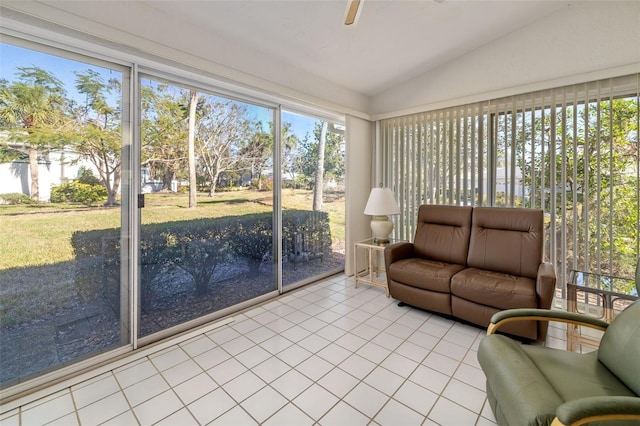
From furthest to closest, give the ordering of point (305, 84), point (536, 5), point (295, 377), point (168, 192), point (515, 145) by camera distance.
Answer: point (305, 84) < point (515, 145) < point (536, 5) < point (168, 192) < point (295, 377)

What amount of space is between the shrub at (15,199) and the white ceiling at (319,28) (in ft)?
3.89

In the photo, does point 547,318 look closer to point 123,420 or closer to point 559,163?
point 559,163

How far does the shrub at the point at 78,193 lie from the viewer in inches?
75.4

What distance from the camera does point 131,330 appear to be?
2219 mm

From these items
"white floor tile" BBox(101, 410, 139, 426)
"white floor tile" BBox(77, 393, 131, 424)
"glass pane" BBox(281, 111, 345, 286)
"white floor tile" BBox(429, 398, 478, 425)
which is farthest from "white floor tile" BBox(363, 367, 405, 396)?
"glass pane" BBox(281, 111, 345, 286)

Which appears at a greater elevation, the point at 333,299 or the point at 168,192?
the point at 168,192

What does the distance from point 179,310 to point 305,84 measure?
9.11 feet

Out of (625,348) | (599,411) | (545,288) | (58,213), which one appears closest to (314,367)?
(599,411)

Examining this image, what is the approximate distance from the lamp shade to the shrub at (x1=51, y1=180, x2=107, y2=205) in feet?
8.80

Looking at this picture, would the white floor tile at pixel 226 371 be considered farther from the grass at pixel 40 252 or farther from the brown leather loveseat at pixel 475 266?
the brown leather loveseat at pixel 475 266

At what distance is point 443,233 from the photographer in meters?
3.25

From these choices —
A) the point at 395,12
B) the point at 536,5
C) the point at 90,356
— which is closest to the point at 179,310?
the point at 90,356

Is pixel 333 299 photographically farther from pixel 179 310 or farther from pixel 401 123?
pixel 401 123

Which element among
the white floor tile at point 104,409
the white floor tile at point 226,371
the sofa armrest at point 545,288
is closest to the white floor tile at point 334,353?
the white floor tile at point 226,371
